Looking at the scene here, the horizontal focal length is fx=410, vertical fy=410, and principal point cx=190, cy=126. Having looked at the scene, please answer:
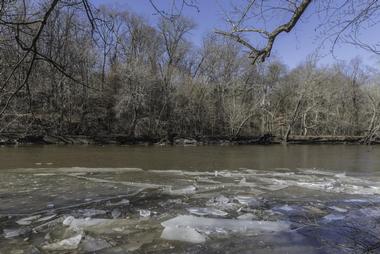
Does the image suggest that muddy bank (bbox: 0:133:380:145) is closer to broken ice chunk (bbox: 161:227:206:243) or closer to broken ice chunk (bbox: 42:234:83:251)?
broken ice chunk (bbox: 161:227:206:243)

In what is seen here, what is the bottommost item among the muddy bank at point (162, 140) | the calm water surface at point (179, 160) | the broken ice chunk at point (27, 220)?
the broken ice chunk at point (27, 220)

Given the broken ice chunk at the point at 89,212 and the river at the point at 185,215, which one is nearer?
the river at the point at 185,215

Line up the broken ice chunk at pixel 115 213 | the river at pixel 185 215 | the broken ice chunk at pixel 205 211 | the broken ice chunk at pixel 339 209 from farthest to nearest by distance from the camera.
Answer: the broken ice chunk at pixel 339 209
the broken ice chunk at pixel 205 211
the broken ice chunk at pixel 115 213
the river at pixel 185 215

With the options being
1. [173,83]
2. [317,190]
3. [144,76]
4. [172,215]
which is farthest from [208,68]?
[172,215]

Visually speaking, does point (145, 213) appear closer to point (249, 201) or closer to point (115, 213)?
point (115, 213)

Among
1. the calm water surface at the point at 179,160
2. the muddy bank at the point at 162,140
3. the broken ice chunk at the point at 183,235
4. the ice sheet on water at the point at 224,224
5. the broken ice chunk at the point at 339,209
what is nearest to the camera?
the broken ice chunk at the point at 183,235

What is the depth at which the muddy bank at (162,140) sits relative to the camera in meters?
29.9

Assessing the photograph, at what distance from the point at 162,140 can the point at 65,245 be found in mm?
29886

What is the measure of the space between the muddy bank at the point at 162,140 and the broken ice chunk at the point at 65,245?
23.6 m

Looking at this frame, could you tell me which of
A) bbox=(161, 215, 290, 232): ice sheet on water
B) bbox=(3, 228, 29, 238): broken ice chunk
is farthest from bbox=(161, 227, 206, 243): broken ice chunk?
bbox=(3, 228, 29, 238): broken ice chunk

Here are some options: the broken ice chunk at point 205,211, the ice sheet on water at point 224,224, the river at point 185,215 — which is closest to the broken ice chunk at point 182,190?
the river at point 185,215

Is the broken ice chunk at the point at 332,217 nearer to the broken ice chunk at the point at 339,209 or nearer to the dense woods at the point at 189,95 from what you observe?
the broken ice chunk at the point at 339,209

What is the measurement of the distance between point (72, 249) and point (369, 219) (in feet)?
16.9

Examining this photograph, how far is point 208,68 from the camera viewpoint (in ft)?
147
